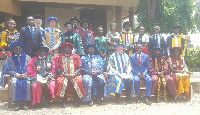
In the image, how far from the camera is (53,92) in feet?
18.7

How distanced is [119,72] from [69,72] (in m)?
1.43

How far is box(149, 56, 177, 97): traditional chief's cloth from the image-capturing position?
6406 millimetres

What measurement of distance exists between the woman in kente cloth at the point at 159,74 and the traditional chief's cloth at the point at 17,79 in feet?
10.9

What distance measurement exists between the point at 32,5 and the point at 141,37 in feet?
26.2

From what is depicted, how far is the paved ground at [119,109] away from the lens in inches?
206

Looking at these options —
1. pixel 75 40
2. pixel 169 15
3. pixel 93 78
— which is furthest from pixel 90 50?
pixel 169 15

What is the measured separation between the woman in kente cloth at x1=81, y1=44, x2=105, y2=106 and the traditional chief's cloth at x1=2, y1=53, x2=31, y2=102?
56.0 inches

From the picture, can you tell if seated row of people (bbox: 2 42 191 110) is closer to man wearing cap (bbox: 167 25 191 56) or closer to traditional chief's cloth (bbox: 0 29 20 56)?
traditional chief's cloth (bbox: 0 29 20 56)

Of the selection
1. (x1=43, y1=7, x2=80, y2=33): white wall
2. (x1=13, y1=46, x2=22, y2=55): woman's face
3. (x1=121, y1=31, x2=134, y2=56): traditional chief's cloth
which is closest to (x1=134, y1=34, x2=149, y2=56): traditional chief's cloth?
(x1=121, y1=31, x2=134, y2=56): traditional chief's cloth

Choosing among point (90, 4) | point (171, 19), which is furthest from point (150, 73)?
point (90, 4)

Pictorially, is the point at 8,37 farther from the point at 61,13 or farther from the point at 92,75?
the point at 61,13

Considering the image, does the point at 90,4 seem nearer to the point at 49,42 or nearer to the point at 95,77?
the point at 49,42

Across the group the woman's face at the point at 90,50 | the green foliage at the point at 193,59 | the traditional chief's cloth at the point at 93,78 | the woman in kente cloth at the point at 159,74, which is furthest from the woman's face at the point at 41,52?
the green foliage at the point at 193,59

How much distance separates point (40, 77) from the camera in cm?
582
